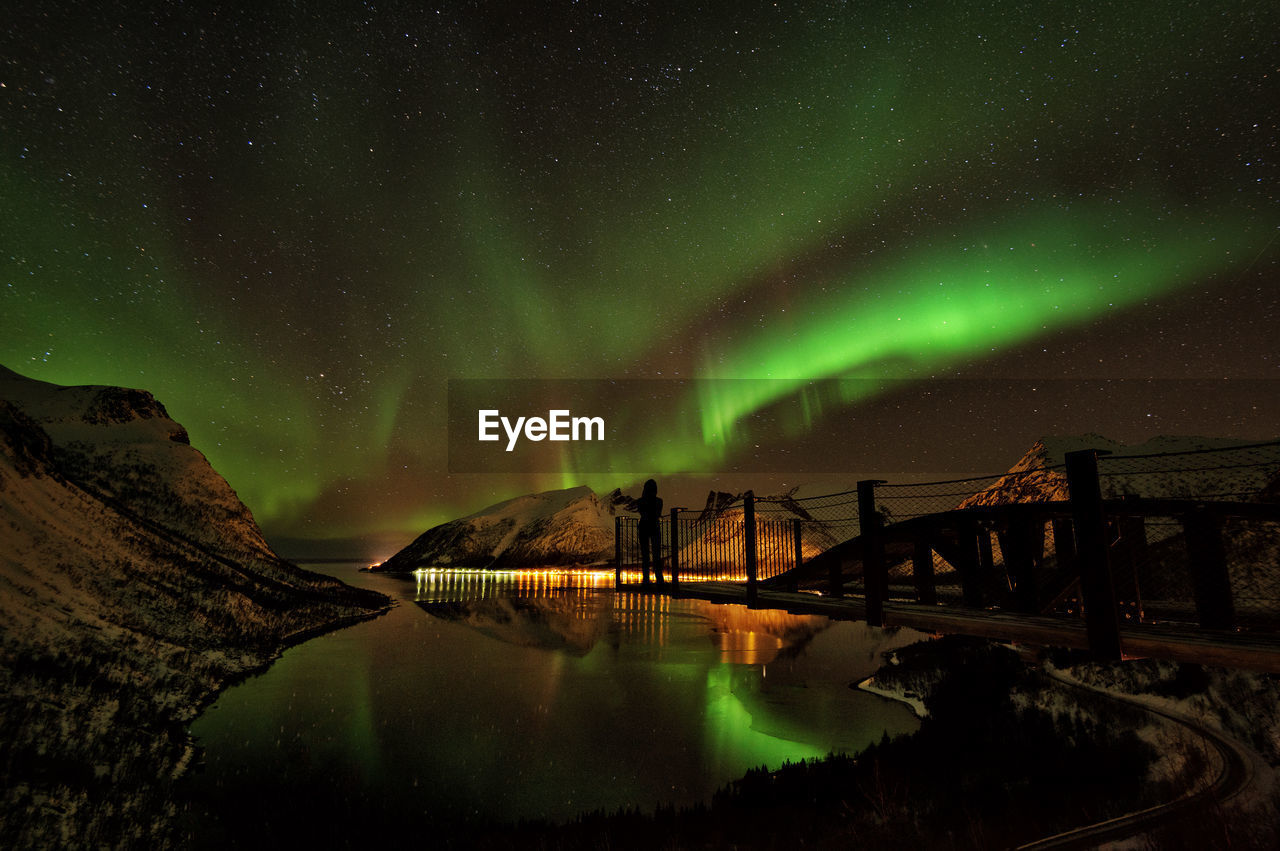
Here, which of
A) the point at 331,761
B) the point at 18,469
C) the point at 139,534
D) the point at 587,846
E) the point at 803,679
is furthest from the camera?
the point at 139,534

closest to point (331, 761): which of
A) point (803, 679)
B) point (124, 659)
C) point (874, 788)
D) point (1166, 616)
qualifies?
point (124, 659)

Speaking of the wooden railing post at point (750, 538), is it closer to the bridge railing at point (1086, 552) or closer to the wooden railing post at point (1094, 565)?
the bridge railing at point (1086, 552)

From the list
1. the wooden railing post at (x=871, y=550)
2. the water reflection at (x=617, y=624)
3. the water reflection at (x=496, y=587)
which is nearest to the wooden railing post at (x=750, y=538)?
the wooden railing post at (x=871, y=550)

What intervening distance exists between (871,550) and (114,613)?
84.8 ft

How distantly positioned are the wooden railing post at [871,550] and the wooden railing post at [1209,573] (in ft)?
11.1

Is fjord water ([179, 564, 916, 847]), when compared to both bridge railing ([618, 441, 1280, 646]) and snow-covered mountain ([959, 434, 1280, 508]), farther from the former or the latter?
snow-covered mountain ([959, 434, 1280, 508])

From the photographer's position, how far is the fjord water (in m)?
12.1

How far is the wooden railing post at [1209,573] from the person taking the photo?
277 inches

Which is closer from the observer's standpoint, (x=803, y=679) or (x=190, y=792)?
(x=190, y=792)

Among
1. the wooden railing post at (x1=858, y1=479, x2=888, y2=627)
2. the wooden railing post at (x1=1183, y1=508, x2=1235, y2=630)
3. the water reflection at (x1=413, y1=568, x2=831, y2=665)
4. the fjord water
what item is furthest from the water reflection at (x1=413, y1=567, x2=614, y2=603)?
the wooden railing post at (x1=1183, y1=508, x2=1235, y2=630)

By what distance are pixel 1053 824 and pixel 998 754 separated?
436cm

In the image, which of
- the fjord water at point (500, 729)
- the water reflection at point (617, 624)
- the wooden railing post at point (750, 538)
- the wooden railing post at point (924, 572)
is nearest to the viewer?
the wooden railing post at point (750, 538)

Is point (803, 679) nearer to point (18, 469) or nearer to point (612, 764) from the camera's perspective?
point (612, 764)

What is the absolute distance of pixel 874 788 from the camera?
33.2ft
